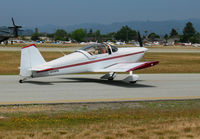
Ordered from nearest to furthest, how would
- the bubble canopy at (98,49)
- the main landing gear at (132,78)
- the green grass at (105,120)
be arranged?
the green grass at (105,120) → the main landing gear at (132,78) → the bubble canopy at (98,49)

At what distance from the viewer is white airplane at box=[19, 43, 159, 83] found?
16453 millimetres

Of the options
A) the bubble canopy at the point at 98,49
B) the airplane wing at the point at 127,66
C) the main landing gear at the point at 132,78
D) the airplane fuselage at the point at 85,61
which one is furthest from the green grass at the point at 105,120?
the bubble canopy at the point at 98,49

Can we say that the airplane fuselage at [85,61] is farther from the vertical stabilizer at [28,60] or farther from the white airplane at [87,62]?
the vertical stabilizer at [28,60]

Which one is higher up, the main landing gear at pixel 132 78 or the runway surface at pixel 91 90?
the main landing gear at pixel 132 78

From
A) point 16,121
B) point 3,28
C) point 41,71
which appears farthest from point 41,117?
point 3,28

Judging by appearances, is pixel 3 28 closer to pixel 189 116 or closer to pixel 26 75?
pixel 26 75

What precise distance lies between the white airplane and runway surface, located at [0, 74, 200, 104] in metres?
0.61

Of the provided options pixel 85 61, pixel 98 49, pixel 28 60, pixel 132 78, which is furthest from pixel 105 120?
pixel 98 49

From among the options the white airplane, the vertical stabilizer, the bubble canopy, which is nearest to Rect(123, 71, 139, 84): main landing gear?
the white airplane

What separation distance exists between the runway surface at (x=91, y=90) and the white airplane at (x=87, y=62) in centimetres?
61

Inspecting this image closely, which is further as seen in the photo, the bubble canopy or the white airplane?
the bubble canopy

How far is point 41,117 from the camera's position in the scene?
384 inches

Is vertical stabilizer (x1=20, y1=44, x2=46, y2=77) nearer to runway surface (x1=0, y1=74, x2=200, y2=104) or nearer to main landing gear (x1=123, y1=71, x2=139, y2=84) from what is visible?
runway surface (x1=0, y1=74, x2=200, y2=104)

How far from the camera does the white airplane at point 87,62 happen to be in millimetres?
16453
